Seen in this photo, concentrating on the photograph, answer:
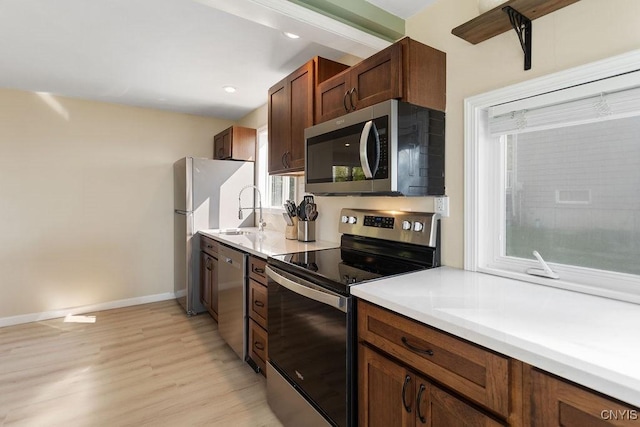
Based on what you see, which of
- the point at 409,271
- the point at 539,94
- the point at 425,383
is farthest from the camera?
the point at 409,271

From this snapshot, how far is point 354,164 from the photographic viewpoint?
1690 mm

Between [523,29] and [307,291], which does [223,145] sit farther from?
[523,29]

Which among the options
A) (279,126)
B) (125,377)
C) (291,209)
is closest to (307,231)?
(291,209)

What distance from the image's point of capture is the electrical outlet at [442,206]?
1.68 meters

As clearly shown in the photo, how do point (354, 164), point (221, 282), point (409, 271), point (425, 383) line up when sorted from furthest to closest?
1. point (221, 282)
2. point (354, 164)
3. point (409, 271)
4. point (425, 383)

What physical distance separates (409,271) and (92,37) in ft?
8.42

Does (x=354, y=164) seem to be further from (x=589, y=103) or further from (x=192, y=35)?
(x=192, y=35)

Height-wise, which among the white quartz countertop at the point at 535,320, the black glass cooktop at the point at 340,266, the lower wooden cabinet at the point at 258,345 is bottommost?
the lower wooden cabinet at the point at 258,345

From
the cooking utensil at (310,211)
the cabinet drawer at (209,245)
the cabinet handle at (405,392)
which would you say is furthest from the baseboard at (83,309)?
the cabinet handle at (405,392)

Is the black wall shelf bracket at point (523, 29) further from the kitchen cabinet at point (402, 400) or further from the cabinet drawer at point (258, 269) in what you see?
the cabinet drawer at point (258, 269)

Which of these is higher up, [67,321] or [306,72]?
[306,72]

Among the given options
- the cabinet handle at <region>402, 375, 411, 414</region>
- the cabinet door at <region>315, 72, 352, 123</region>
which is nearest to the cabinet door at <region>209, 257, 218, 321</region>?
the cabinet door at <region>315, 72, 352, 123</region>

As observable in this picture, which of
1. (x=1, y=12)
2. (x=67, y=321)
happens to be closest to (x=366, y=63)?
(x=1, y=12)

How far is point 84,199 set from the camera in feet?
11.5
